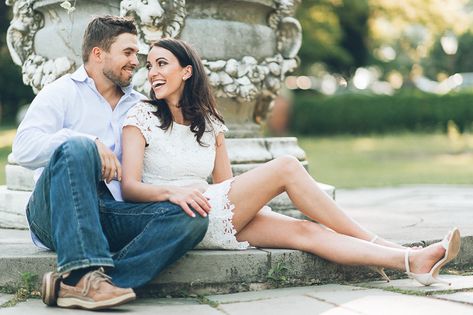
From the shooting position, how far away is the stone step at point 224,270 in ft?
12.2

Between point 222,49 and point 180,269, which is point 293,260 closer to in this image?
point 180,269

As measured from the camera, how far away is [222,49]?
17.2 ft

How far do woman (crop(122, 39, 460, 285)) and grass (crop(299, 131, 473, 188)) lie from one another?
5.81 m

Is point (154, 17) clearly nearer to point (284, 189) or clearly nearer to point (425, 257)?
point (284, 189)

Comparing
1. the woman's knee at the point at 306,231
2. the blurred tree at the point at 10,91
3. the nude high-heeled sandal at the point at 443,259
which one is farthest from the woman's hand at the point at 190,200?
the blurred tree at the point at 10,91

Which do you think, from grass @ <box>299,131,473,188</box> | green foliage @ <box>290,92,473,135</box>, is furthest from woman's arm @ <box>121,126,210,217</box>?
green foliage @ <box>290,92,473,135</box>

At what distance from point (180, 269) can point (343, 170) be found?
921cm

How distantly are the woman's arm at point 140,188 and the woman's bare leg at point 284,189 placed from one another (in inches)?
9.3

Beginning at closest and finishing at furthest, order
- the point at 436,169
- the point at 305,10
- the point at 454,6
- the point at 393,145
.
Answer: the point at 436,169
the point at 393,145
the point at 305,10
the point at 454,6

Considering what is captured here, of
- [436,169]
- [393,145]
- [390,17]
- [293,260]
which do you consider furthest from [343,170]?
[390,17]

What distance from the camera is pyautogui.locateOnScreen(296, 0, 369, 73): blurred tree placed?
24312 mm

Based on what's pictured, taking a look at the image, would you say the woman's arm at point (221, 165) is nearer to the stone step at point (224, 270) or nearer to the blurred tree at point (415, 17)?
the stone step at point (224, 270)

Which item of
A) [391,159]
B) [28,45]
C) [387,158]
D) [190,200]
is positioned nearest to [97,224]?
[190,200]

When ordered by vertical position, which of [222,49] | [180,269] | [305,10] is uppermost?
[305,10]
